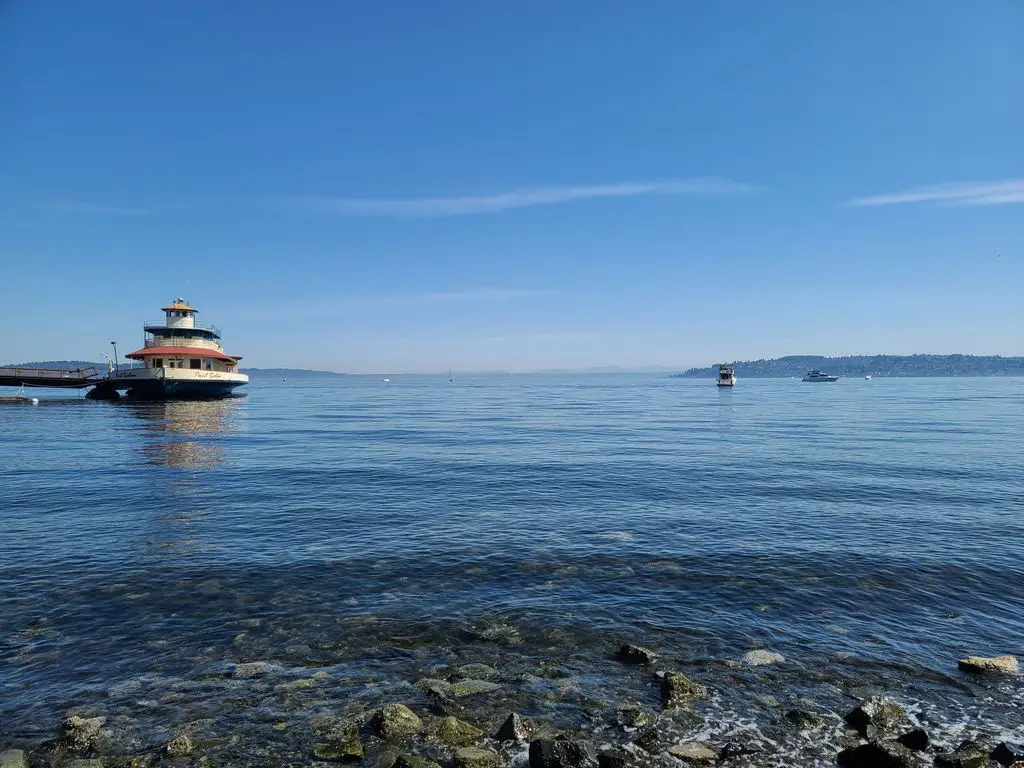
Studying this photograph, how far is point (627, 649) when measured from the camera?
9930 millimetres

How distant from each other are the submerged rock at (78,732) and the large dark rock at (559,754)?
5464mm

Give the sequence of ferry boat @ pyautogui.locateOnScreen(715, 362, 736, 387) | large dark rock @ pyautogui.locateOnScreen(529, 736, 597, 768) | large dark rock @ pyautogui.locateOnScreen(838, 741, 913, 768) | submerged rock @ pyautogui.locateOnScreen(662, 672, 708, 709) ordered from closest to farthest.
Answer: large dark rock @ pyautogui.locateOnScreen(529, 736, 597, 768) < large dark rock @ pyautogui.locateOnScreen(838, 741, 913, 768) < submerged rock @ pyautogui.locateOnScreen(662, 672, 708, 709) < ferry boat @ pyautogui.locateOnScreen(715, 362, 736, 387)

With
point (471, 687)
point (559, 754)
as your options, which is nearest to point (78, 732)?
point (471, 687)

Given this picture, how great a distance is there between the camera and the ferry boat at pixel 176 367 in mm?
77375

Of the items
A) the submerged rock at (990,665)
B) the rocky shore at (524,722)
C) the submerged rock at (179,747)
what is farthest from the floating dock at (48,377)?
the submerged rock at (990,665)

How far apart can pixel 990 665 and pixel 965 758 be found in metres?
3.11

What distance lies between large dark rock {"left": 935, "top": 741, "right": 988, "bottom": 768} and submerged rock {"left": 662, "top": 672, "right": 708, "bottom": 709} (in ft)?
9.14

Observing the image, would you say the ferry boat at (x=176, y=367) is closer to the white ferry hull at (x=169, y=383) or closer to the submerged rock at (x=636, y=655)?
the white ferry hull at (x=169, y=383)

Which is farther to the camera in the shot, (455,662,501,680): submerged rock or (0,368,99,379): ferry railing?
(0,368,99,379): ferry railing

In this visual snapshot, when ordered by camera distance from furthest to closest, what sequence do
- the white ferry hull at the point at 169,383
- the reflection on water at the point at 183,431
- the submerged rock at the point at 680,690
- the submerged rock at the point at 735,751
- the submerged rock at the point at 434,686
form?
the white ferry hull at the point at 169,383 < the reflection on water at the point at 183,431 < the submerged rock at the point at 434,686 < the submerged rock at the point at 680,690 < the submerged rock at the point at 735,751

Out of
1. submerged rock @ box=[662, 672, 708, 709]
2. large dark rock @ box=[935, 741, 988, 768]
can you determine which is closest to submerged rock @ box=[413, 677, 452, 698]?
submerged rock @ box=[662, 672, 708, 709]

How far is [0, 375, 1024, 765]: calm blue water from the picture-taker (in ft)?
28.8

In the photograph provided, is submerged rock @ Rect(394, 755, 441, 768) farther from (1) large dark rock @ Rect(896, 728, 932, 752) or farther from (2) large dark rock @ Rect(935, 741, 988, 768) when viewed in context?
(2) large dark rock @ Rect(935, 741, 988, 768)

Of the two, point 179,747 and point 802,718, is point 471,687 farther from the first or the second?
point 802,718
